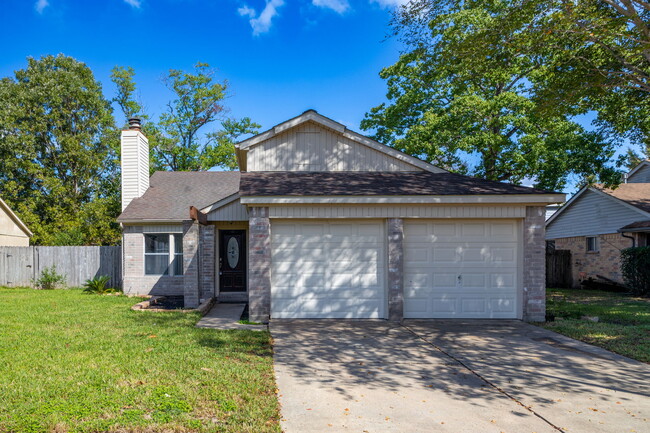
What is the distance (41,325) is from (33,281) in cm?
1059

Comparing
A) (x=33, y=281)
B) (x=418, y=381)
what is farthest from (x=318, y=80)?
(x=418, y=381)

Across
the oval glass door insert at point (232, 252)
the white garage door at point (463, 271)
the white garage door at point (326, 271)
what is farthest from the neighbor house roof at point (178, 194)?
the white garage door at point (463, 271)


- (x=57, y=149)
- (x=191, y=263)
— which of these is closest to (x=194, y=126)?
(x=57, y=149)

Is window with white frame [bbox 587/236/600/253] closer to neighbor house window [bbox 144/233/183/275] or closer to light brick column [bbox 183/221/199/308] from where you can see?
light brick column [bbox 183/221/199/308]

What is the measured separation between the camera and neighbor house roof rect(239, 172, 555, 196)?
31.3 feet

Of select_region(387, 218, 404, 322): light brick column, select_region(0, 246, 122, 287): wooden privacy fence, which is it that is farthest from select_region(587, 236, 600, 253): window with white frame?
select_region(0, 246, 122, 287): wooden privacy fence

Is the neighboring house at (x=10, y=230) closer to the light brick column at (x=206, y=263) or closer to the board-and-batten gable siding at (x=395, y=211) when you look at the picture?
the light brick column at (x=206, y=263)

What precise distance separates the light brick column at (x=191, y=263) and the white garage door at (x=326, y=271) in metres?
3.20

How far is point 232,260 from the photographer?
14.2 m

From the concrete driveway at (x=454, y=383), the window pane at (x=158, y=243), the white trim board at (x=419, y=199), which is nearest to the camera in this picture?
the concrete driveway at (x=454, y=383)

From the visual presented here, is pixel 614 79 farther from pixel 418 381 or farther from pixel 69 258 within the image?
pixel 69 258

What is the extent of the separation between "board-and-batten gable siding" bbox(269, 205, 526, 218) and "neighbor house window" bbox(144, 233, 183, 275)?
7439mm

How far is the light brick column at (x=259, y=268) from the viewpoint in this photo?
9375 millimetres

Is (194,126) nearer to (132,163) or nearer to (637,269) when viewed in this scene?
(132,163)
